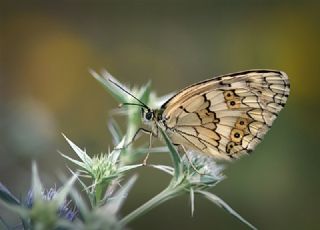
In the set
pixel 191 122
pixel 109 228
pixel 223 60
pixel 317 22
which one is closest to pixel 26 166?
pixel 191 122

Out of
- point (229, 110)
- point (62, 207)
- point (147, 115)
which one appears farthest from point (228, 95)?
point (62, 207)

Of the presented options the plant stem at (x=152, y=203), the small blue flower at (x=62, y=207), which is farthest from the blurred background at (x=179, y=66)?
the small blue flower at (x=62, y=207)

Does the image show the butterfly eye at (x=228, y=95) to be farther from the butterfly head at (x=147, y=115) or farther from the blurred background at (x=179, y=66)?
the blurred background at (x=179, y=66)

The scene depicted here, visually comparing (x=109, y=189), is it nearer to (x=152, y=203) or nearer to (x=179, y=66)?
(x=152, y=203)

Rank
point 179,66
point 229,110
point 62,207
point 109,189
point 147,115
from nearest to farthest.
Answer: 1. point 62,207
2. point 109,189
3. point 147,115
4. point 229,110
5. point 179,66

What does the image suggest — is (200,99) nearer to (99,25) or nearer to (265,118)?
(265,118)

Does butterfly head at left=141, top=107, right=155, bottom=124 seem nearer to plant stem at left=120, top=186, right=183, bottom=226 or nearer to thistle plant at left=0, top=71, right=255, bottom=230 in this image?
thistle plant at left=0, top=71, right=255, bottom=230
